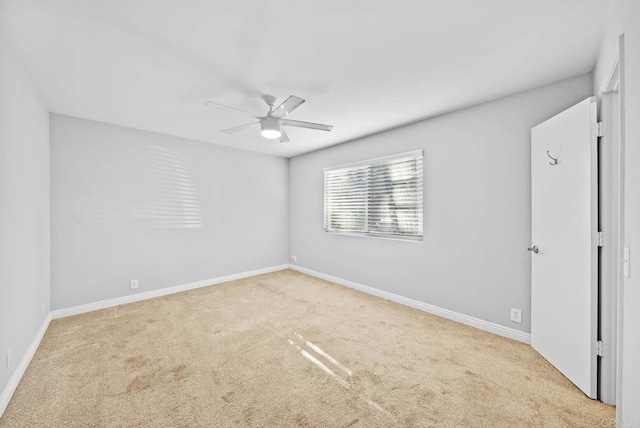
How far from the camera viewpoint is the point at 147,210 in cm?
384

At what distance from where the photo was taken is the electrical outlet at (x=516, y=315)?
2564 millimetres

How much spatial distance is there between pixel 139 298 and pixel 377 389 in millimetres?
3563

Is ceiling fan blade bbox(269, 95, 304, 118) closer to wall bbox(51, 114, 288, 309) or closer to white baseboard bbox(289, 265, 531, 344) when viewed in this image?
wall bbox(51, 114, 288, 309)

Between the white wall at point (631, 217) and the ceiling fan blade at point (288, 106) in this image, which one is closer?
the white wall at point (631, 217)

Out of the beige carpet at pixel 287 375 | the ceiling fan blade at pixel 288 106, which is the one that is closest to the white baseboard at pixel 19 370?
the beige carpet at pixel 287 375

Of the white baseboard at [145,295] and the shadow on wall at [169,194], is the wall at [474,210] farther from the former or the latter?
the shadow on wall at [169,194]

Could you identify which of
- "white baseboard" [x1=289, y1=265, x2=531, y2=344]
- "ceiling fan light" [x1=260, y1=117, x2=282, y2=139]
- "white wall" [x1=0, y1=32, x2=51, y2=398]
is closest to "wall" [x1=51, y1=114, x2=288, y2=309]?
"white wall" [x1=0, y1=32, x2=51, y2=398]

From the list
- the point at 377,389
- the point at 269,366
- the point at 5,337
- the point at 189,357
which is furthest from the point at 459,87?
the point at 5,337

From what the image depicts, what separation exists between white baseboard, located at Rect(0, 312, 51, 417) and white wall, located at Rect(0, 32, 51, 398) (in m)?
0.05

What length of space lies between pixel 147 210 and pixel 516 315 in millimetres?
4821

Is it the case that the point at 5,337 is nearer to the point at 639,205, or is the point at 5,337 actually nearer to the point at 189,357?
the point at 189,357

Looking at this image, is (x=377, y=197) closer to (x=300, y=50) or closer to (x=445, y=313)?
(x=445, y=313)

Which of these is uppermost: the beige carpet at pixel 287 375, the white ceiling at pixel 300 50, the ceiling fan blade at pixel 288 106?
the white ceiling at pixel 300 50

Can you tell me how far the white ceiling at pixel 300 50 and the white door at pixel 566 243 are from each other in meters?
0.63
